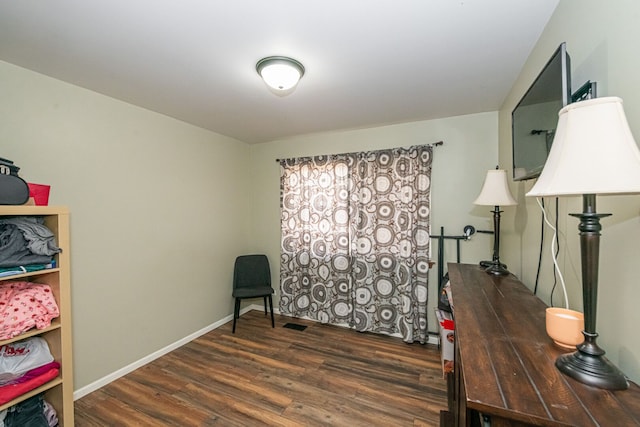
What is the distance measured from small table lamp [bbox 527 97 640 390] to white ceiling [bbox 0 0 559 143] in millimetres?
988

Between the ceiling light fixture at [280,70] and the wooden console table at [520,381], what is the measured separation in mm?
1664

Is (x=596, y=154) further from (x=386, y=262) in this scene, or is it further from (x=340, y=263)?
(x=340, y=263)

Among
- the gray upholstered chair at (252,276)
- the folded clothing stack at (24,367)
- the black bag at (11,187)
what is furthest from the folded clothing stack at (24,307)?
the gray upholstered chair at (252,276)

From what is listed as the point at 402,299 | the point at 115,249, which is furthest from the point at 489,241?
the point at 115,249

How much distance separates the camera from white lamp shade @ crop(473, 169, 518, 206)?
187 cm

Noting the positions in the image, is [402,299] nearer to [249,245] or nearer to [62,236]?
[249,245]

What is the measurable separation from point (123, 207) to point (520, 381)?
2927mm

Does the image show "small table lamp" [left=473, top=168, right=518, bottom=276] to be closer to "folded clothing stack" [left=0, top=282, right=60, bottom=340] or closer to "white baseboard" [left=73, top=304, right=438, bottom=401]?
"white baseboard" [left=73, top=304, right=438, bottom=401]

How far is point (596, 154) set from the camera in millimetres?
638

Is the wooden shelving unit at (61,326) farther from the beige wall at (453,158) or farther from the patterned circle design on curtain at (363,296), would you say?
the beige wall at (453,158)

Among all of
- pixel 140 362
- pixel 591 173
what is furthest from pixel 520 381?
pixel 140 362

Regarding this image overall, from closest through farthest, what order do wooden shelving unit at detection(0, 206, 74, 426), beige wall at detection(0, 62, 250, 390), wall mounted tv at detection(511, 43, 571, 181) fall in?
wall mounted tv at detection(511, 43, 571, 181), wooden shelving unit at detection(0, 206, 74, 426), beige wall at detection(0, 62, 250, 390)

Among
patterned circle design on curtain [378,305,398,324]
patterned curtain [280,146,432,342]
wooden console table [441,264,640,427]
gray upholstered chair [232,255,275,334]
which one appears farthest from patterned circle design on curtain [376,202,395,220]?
wooden console table [441,264,640,427]

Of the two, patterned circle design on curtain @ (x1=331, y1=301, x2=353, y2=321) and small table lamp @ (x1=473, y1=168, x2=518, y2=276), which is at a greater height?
small table lamp @ (x1=473, y1=168, x2=518, y2=276)
